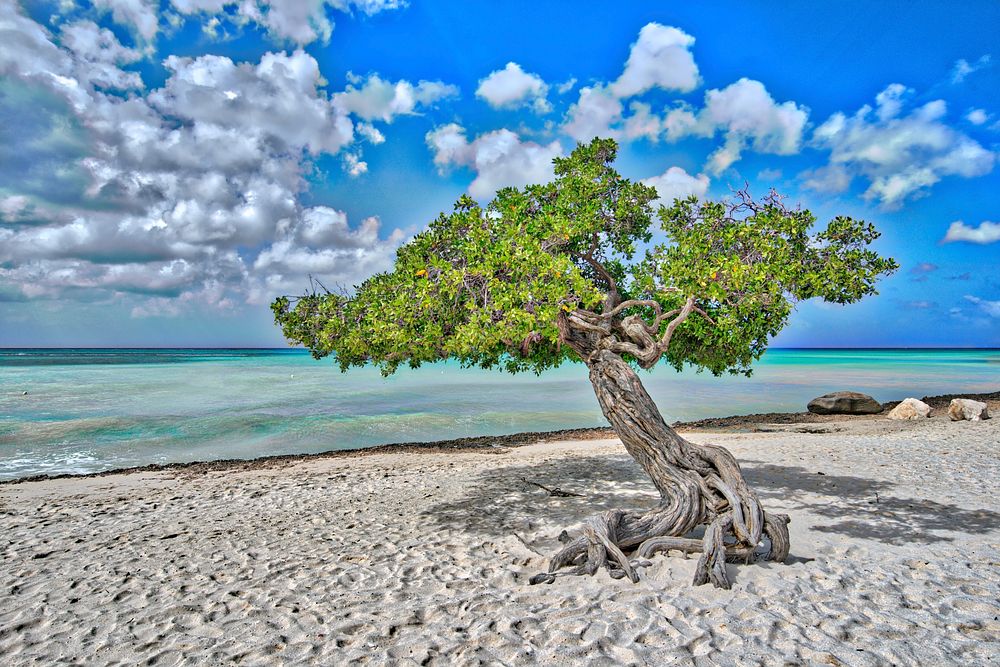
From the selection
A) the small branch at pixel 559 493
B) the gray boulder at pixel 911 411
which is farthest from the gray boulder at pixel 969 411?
the small branch at pixel 559 493

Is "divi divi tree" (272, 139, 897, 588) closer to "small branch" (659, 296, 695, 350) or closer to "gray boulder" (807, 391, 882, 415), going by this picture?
"small branch" (659, 296, 695, 350)

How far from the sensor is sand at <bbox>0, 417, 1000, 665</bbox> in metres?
4.50

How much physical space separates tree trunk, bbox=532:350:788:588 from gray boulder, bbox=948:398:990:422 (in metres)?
19.0

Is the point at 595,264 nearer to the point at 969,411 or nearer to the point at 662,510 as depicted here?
the point at 662,510

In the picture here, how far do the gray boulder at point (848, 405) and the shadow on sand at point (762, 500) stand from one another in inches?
585

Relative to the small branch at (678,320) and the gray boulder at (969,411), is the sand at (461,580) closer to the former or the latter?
the small branch at (678,320)

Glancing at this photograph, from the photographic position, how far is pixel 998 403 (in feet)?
84.0

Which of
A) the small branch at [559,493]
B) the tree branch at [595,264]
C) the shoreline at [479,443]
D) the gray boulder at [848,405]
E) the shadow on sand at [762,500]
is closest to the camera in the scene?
the shadow on sand at [762,500]

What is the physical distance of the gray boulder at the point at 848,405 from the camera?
24.3m

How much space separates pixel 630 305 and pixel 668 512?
2.71m

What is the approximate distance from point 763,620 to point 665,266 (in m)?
3.87

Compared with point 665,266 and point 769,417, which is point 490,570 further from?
point 769,417

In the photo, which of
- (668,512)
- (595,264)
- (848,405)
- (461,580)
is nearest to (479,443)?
(595,264)

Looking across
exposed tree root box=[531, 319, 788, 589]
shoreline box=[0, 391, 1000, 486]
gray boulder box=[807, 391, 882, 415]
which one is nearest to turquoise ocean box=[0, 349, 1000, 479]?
shoreline box=[0, 391, 1000, 486]
